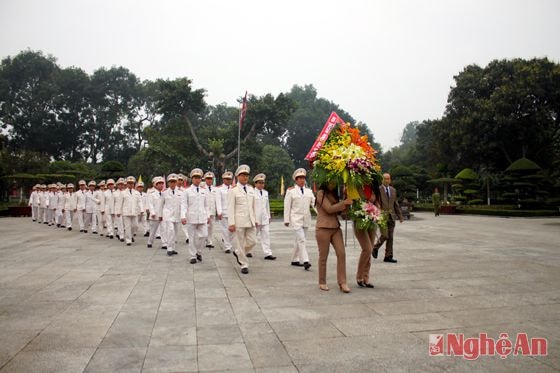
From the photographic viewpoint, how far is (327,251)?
6.30 m

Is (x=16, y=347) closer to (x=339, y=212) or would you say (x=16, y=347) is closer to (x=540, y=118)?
(x=339, y=212)

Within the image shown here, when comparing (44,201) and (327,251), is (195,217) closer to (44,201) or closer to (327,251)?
(327,251)

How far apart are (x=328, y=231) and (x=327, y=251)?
31 centimetres

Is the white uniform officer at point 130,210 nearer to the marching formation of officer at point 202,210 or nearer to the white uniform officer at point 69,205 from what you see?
the marching formation of officer at point 202,210

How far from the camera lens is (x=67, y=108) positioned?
55.3 m

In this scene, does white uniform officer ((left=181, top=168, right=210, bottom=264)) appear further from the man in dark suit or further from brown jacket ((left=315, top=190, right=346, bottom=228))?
the man in dark suit

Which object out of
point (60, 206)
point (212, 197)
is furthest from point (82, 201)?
point (212, 197)

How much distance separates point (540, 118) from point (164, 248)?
3250 cm

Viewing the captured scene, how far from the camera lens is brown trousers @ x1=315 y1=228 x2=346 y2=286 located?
6.18 meters

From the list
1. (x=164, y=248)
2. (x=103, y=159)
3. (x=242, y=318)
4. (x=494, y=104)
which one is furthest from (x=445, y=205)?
(x=103, y=159)

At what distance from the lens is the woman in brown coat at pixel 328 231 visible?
6195mm

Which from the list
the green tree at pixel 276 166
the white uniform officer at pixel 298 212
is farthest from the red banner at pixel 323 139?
the green tree at pixel 276 166

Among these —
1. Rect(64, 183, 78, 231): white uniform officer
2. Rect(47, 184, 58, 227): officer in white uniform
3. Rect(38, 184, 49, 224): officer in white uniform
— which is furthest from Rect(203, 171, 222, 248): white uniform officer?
Rect(38, 184, 49, 224): officer in white uniform

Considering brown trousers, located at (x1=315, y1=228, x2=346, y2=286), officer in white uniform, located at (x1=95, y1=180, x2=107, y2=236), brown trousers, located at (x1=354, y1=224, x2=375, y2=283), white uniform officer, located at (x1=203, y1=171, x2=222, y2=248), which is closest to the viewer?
brown trousers, located at (x1=315, y1=228, x2=346, y2=286)
